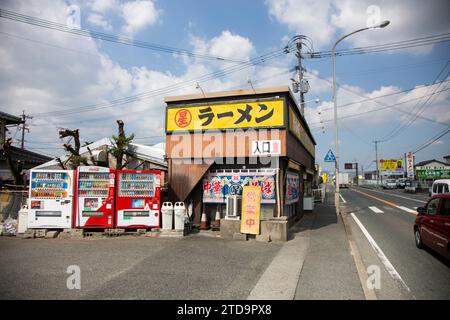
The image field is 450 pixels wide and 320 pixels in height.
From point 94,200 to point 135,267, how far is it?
4672mm

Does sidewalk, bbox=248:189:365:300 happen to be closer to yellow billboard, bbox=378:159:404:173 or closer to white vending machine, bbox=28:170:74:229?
white vending machine, bbox=28:170:74:229

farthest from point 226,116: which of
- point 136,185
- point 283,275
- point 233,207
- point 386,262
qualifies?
point 386,262

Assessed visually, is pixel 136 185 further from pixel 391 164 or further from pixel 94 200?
pixel 391 164

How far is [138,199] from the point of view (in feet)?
33.9

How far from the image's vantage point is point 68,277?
588 cm

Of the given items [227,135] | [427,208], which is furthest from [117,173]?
[427,208]

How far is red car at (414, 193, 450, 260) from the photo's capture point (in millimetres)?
6359

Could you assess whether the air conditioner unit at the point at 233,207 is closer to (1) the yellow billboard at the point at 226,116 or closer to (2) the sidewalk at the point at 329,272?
(2) the sidewalk at the point at 329,272

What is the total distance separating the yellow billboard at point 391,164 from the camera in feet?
249

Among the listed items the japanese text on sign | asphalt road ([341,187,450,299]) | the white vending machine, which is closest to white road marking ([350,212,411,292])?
asphalt road ([341,187,450,299])

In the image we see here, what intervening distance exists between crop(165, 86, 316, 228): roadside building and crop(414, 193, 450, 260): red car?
4.39 metres
